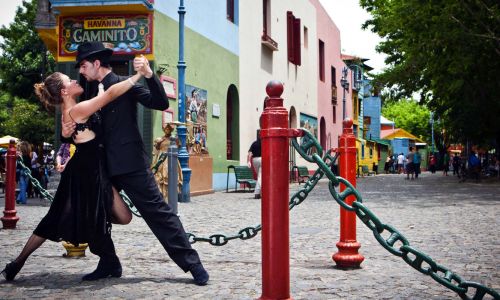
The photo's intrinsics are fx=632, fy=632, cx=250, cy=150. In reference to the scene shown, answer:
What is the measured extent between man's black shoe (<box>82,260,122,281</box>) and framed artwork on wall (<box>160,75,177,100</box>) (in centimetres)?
1064

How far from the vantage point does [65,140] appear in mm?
4645

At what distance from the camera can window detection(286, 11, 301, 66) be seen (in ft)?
87.9

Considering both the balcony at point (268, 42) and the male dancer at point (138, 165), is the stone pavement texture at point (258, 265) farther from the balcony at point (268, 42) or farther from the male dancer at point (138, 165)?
the balcony at point (268, 42)

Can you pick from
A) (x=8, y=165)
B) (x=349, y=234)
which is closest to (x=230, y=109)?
(x=8, y=165)

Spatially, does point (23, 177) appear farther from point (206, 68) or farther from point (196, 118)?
point (206, 68)

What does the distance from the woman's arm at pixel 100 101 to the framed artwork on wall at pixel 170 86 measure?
10.7 metres

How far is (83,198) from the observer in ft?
14.8

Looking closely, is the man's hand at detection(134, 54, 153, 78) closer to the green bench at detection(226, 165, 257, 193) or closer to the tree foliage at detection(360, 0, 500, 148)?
the tree foliage at detection(360, 0, 500, 148)

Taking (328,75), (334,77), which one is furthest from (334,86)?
(328,75)

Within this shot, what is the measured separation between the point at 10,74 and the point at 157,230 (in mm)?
34614

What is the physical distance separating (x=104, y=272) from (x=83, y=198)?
629mm

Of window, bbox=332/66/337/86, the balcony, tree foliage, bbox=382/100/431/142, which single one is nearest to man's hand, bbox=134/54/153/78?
the balcony

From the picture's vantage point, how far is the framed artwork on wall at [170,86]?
600 inches

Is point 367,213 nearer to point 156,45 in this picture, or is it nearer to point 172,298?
point 172,298
